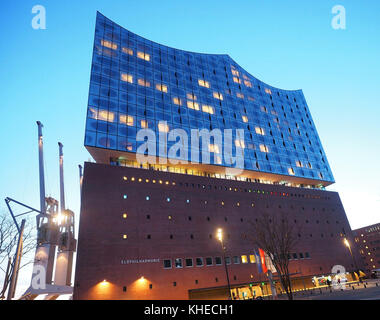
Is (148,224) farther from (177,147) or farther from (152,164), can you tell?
(177,147)

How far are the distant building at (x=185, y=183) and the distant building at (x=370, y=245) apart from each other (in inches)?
3681

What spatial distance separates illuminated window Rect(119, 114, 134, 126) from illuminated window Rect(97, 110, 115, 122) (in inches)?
51.7

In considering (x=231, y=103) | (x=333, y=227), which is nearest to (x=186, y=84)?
(x=231, y=103)

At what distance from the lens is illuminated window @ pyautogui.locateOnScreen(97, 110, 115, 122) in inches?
1463

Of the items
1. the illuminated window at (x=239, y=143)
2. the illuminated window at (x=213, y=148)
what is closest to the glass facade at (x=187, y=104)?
the illuminated window at (x=239, y=143)

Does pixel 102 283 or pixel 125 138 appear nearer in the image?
pixel 102 283

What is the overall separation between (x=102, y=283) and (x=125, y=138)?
19785 mm

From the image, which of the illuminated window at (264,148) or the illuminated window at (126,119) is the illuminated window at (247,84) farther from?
the illuminated window at (126,119)

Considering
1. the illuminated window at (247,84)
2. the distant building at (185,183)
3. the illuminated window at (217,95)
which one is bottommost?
the distant building at (185,183)

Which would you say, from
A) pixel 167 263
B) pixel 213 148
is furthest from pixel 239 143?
pixel 167 263

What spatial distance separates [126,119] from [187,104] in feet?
44.0

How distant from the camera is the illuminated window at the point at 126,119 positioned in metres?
38.7
